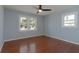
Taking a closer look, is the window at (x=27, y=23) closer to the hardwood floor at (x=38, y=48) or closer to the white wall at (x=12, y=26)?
the white wall at (x=12, y=26)

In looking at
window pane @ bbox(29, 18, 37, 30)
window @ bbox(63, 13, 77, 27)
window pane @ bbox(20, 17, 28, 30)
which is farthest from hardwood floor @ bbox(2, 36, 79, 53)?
window pane @ bbox(29, 18, 37, 30)

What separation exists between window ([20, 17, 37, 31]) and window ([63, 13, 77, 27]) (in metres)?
2.26

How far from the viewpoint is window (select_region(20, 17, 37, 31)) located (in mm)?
5160

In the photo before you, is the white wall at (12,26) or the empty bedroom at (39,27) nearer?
the empty bedroom at (39,27)

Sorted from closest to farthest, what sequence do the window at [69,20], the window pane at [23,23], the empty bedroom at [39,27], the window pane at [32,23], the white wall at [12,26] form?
the empty bedroom at [39,27], the window at [69,20], the white wall at [12,26], the window pane at [23,23], the window pane at [32,23]

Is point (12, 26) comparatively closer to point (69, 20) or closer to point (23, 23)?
point (23, 23)

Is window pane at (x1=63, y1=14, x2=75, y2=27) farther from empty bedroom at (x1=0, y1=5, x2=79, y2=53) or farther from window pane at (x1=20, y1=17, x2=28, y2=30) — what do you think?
window pane at (x1=20, y1=17, x2=28, y2=30)

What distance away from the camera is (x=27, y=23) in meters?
5.43

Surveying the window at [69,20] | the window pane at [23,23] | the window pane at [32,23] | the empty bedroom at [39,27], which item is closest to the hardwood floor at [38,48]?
the empty bedroom at [39,27]

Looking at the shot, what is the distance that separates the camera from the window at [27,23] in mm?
5160

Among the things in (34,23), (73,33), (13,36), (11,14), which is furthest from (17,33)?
(73,33)

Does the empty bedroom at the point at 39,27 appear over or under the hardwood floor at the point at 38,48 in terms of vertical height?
over

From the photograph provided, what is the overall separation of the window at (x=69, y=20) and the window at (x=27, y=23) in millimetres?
2259
